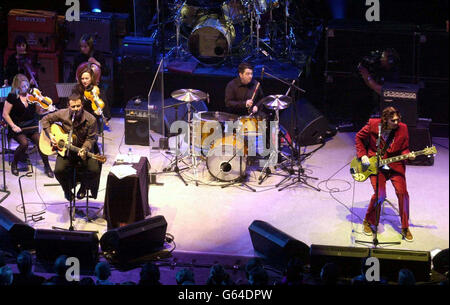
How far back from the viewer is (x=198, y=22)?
1412 centimetres

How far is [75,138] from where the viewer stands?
955 centimetres

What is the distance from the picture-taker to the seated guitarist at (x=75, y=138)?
31.1 ft

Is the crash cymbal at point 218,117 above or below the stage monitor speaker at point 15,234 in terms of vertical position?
above

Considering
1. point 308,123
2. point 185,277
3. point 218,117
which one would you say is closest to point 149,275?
point 185,277

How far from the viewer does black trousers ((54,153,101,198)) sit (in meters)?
9.51

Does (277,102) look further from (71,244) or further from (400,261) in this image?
(71,244)

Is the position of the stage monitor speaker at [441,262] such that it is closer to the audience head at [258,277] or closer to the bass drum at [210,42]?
the audience head at [258,277]

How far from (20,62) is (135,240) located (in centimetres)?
482

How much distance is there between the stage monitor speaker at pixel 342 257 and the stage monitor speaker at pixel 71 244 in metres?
2.36

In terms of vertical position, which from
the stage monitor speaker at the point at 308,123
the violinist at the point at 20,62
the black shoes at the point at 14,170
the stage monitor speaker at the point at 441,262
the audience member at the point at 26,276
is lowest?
the stage monitor speaker at the point at 441,262

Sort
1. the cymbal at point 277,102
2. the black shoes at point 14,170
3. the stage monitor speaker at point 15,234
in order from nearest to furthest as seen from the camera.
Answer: the stage monitor speaker at point 15,234 → the cymbal at point 277,102 → the black shoes at point 14,170

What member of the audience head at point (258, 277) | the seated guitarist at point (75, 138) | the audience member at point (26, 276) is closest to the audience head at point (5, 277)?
the audience member at point (26, 276)
